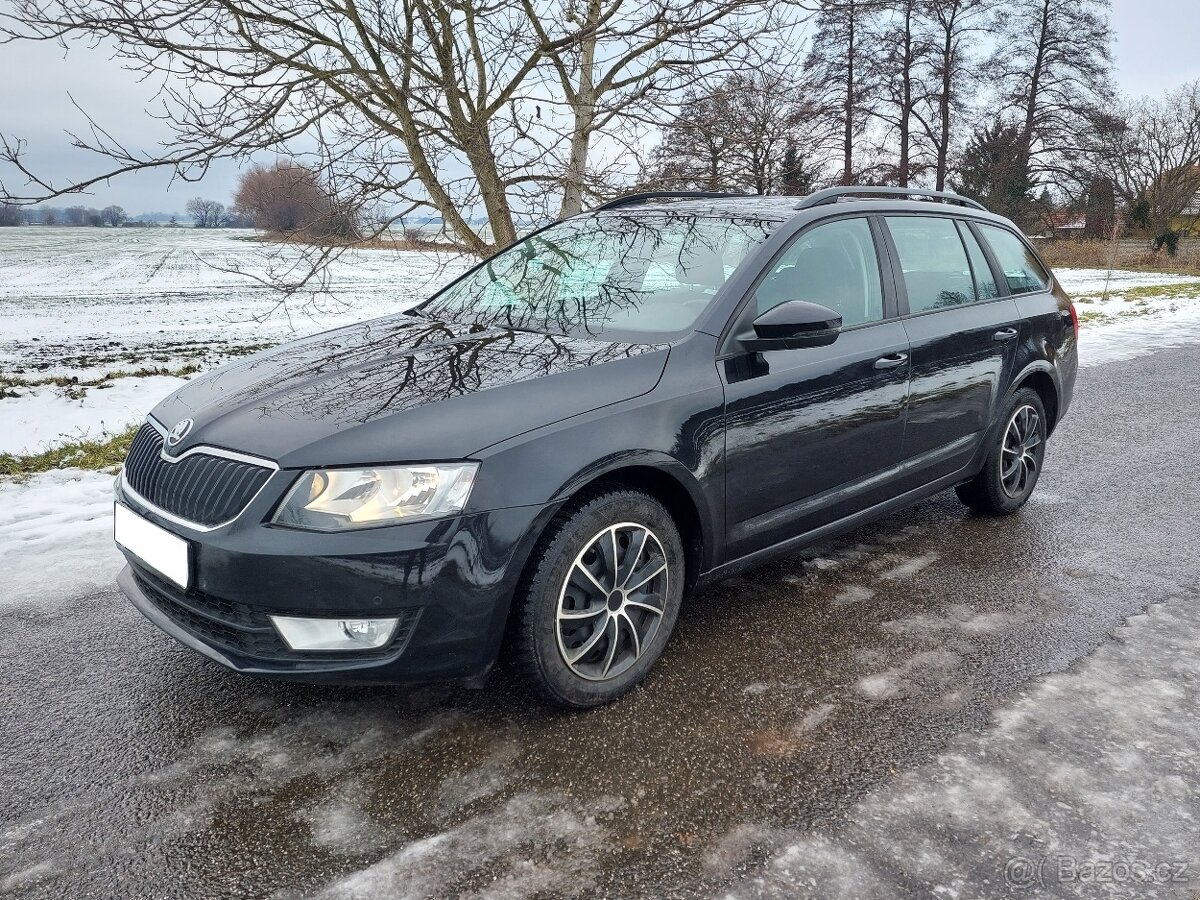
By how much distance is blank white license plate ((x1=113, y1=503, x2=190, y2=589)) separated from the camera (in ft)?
8.30

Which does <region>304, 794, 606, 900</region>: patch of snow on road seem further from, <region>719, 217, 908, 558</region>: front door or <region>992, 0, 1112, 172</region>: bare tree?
<region>992, 0, 1112, 172</region>: bare tree

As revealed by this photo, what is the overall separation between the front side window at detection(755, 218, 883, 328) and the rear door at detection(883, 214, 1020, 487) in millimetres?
190

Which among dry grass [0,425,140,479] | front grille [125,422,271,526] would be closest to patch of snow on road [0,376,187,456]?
dry grass [0,425,140,479]

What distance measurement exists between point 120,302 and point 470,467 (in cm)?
2069

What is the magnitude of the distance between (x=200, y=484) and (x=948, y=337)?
10.4 feet

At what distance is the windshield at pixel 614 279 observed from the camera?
3234mm

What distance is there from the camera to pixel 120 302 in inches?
782

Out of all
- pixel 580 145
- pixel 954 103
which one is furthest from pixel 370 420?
pixel 954 103

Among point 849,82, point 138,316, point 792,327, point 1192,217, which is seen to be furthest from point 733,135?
point 1192,217

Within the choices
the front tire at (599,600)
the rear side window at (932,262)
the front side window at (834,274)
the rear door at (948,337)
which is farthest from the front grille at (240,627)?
the rear side window at (932,262)

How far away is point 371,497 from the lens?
2406 mm

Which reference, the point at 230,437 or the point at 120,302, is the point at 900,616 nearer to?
the point at 230,437

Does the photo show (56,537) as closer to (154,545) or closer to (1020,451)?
(154,545)

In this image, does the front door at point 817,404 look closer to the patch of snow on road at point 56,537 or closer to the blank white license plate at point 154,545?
the blank white license plate at point 154,545
